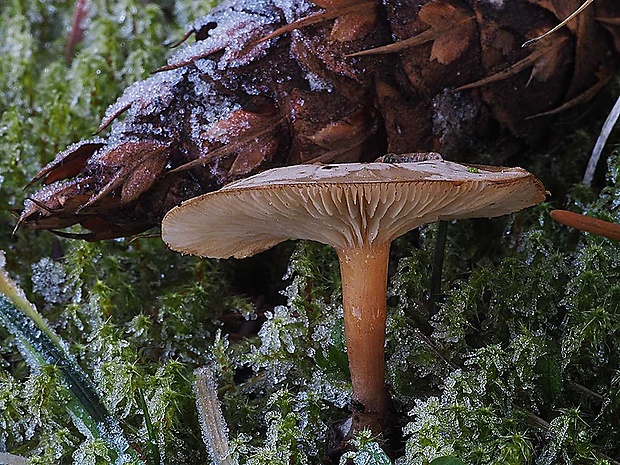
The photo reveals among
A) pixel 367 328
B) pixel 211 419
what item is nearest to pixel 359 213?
pixel 367 328

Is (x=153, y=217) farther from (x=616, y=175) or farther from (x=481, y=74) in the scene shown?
(x=616, y=175)

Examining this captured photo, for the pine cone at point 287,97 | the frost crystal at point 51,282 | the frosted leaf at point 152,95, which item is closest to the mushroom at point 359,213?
the pine cone at point 287,97

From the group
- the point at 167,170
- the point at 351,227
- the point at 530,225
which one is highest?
the point at 167,170

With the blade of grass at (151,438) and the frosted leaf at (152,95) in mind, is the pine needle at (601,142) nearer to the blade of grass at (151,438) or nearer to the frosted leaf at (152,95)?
the frosted leaf at (152,95)

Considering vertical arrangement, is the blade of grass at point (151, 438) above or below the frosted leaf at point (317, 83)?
below

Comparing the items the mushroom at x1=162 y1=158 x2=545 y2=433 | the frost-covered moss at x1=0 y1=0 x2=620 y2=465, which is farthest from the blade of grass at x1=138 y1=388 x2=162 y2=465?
the mushroom at x1=162 y1=158 x2=545 y2=433

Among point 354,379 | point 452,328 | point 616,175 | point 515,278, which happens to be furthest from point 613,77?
point 354,379
